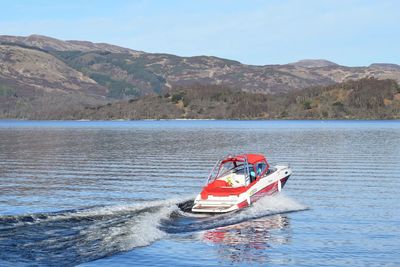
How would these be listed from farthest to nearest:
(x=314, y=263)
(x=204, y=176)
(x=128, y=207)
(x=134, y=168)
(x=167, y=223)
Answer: (x=134, y=168)
(x=204, y=176)
(x=128, y=207)
(x=167, y=223)
(x=314, y=263)

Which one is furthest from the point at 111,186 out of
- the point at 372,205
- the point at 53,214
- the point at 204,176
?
the point at 372,205

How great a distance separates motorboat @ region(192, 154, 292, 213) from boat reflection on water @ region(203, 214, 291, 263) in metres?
2.00

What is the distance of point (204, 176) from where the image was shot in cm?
5488

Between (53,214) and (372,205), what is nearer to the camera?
(53,214)

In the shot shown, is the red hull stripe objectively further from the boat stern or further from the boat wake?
the boat stern

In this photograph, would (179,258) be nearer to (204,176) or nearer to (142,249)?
(142,249)

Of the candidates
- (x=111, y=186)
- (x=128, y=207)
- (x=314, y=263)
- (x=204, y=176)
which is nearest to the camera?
(x=314, y=263)

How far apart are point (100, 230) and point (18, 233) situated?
12.1 ft

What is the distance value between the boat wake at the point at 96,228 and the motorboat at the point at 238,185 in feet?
2.24

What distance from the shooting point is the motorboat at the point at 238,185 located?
32219mm

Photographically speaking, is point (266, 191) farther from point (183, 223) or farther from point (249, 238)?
point (249, 238)

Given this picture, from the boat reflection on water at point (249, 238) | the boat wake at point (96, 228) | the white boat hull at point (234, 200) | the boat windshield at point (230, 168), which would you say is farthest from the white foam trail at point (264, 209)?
the boat windshield at point (230, 168)

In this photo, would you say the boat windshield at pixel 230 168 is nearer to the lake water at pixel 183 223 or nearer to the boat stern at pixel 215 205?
the lake water at pixel 183 223

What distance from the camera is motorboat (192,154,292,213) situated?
3222 centimetres
